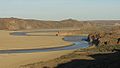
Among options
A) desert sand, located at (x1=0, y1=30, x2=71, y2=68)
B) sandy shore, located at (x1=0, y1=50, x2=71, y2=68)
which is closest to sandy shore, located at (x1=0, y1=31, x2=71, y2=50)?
desert sand, located at (x1=0, y1=30, x2=71, y2=68)

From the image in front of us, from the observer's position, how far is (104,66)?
81.9 feet

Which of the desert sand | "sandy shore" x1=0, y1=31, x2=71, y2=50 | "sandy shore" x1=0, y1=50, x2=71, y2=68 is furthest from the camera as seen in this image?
"sandy shore" x1=0, y1=31, x2=71, y2=50

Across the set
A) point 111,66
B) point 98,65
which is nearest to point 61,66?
point 98,65

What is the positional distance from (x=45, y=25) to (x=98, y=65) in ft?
563

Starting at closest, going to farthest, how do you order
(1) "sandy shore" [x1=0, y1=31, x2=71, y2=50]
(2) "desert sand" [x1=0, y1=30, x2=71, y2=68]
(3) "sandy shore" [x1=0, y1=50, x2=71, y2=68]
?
(3) "sandy shore" [x1=0, y1=50, x2=71, y2=68] → (2) "desert sand" [x1=0, y1=30, x2=71, y2=68] → (1) "sandy shore" [x1=0, y1=31, x2=71, y2=50]

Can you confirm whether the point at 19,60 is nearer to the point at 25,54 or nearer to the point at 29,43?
the point at 25,54

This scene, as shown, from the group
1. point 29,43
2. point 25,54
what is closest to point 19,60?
point 25,54

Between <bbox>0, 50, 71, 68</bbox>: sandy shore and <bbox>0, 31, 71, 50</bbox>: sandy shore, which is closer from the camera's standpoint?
<bbox>0, 50, 71, 68</bbox>: sandy shore

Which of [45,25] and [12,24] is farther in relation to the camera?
[45,25]

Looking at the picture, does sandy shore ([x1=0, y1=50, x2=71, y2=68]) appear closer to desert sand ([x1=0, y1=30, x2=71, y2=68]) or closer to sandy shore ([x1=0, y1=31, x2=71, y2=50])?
desert sand ([x1=0, y1=30, x2=71, y2=68])

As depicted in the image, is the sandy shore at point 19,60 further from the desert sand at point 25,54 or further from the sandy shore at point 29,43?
the sandy shore at point 29,43

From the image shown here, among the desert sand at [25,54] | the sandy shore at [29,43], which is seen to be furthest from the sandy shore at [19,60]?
the sandy shore at [29,43]

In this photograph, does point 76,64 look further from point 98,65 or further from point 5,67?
point 5,67

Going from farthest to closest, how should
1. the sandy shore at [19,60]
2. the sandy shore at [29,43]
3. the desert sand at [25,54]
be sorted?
the sandy shore at [29,43], the desert sand at [25,54], the sandy shore at [19,60]
